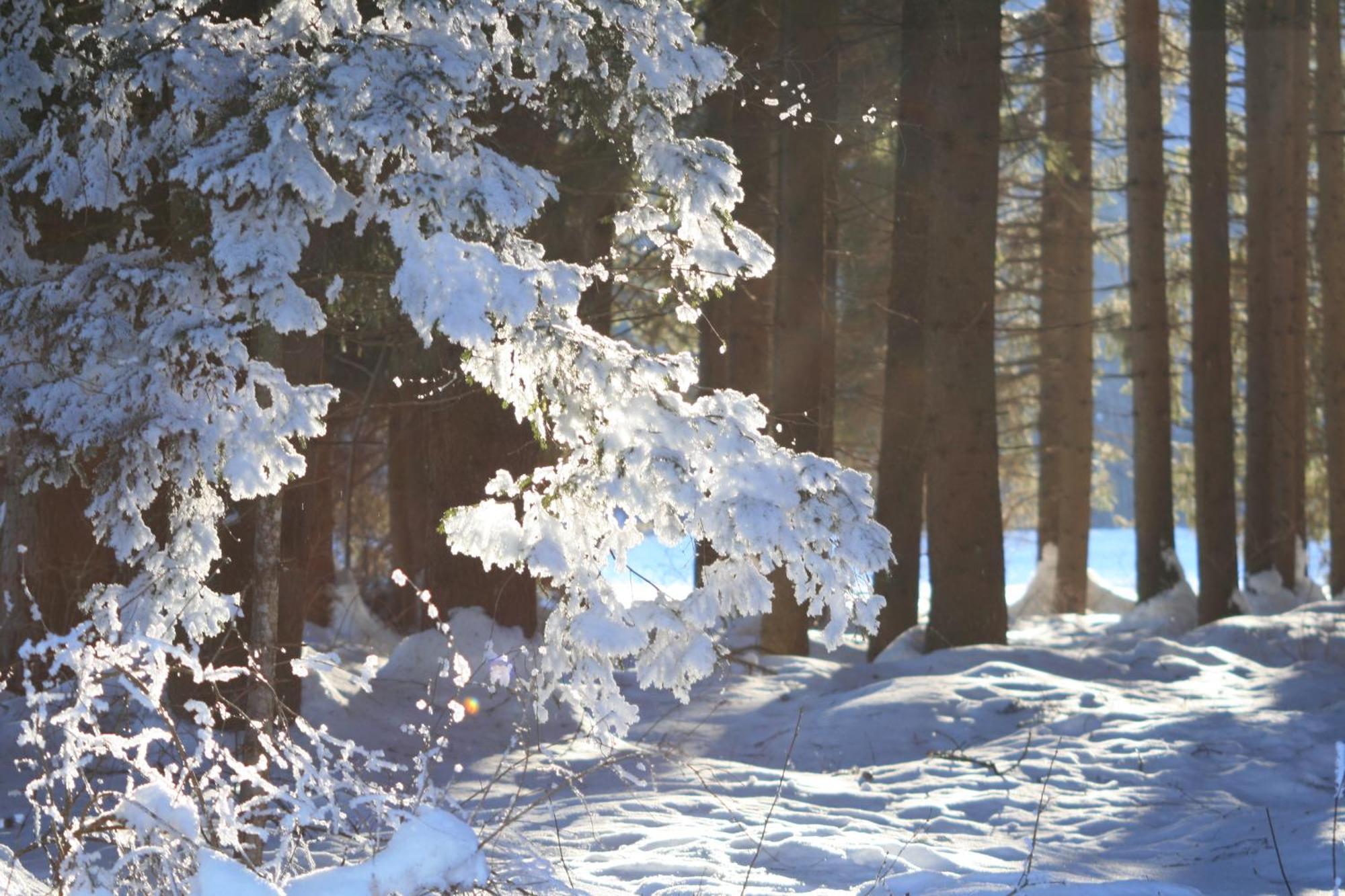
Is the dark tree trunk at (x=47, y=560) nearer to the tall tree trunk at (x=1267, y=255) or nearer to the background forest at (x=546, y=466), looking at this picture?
the background forest at (x=546, y=466)

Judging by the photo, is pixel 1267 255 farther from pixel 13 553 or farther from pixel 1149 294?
pixel 13 553

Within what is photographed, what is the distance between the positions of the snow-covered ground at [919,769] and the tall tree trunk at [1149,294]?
2201 millimetres

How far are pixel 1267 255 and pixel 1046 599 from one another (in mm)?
5863

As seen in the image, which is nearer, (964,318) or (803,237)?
(964,318)

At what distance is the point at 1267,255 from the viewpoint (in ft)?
49.7

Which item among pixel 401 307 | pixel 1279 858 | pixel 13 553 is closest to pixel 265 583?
pixel 401 307

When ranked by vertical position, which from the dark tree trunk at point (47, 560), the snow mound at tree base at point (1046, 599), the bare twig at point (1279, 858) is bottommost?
the snow mound at tree base at point (1046, 599)

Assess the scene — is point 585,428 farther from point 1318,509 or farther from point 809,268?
point 1318,509

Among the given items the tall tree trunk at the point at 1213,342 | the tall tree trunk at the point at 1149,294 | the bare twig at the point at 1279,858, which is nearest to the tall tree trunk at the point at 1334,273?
the tall tree trunk at the point at 1213,342

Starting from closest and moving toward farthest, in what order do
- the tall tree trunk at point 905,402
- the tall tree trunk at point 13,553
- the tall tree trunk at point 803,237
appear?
the tall tree trunk at point 13,553, the tall tree trunk at point 803,237, the tall tree trunk at point 905,402

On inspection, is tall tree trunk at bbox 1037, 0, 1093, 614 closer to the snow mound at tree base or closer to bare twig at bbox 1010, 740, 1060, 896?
the snow mound at tree base

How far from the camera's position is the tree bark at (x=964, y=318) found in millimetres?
9961

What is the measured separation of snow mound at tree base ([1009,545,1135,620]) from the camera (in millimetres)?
18031

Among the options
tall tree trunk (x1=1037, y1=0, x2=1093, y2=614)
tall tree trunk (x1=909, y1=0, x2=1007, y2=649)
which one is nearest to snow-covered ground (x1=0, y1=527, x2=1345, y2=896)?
tall tree trunk (x1=909, y1=0, x2=1007, y2=649)
